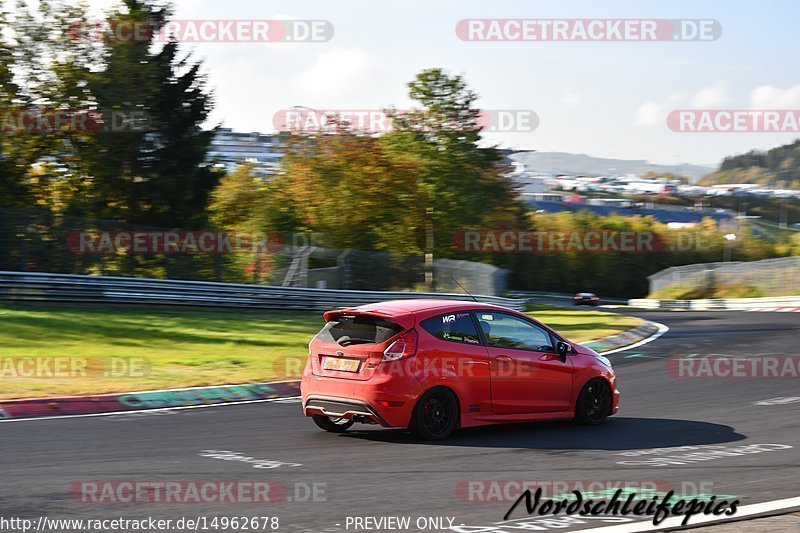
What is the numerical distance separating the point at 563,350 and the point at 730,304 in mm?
48463

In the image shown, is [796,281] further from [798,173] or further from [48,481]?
[798,173]

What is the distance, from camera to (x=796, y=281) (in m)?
53.8

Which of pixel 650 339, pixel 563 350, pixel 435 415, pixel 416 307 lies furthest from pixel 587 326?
pixel 435 415

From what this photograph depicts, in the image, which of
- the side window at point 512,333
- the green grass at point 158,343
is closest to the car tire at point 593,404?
the side window at point 512,333

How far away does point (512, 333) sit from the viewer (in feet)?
35.1

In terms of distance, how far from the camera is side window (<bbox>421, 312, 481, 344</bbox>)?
10.1 metres

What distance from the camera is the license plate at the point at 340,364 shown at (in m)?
9.85

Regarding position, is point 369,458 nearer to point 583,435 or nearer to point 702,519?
point 583,435

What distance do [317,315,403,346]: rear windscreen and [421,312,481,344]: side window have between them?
0.40 m

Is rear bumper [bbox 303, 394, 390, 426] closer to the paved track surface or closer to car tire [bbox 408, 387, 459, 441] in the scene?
the paved track surface

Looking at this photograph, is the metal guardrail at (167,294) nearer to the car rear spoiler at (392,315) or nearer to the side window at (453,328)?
the car rear spoiler at (392,315)

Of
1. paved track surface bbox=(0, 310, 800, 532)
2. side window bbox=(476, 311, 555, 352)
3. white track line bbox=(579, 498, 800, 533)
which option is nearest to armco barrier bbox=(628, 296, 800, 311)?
paved track surface bbox=(0, 310, 800, 532)

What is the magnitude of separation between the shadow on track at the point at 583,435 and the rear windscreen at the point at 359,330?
3.56ft

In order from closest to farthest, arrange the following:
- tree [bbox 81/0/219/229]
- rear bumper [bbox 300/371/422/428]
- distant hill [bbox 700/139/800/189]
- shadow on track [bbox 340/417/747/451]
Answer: rear bumper [bbox 300/371/422/428] → shadow on track [bbox 340/417/747/451] → tree [bbox 81/0/219/229] → distant hill [bbox 700/139/800/189]
